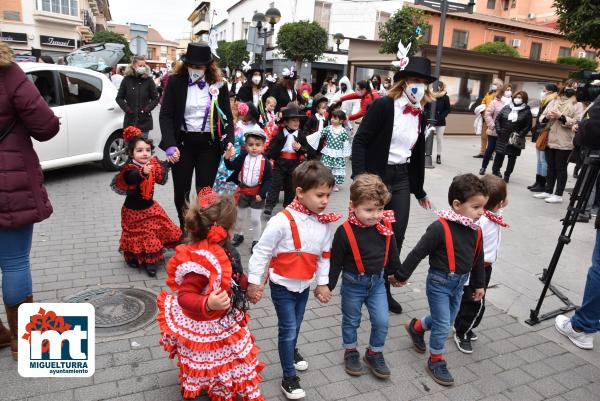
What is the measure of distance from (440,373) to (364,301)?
717mm

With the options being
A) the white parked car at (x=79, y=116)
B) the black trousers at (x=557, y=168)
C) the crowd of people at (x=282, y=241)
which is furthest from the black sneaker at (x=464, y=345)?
the white parked car at (x=79, y=116)

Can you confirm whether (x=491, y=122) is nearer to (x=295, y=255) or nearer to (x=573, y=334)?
(x=573, y=334)

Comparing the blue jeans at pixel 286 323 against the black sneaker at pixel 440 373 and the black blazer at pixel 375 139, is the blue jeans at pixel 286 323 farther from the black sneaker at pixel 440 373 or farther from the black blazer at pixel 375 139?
the black blazer at pixel 375 139

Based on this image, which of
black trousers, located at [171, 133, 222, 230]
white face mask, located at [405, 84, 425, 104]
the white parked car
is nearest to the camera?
white face mask, located at [405, 84, 425, 104]

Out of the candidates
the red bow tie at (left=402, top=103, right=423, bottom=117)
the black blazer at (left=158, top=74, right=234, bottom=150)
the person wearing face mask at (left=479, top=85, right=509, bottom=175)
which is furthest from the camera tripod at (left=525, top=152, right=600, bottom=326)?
the person wearing face mask at (left=479, top=85, right=509, bottom=175)

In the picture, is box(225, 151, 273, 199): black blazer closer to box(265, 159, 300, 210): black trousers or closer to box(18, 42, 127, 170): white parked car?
box(265, 159, 300, 210): black trousers

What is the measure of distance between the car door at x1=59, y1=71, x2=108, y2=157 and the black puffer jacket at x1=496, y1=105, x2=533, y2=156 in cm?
774

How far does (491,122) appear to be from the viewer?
10.6m

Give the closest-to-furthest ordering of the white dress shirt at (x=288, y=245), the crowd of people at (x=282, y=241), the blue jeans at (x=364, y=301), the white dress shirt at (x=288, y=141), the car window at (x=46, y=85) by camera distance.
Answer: the crowd of people at (x=282, y=241)
the white dress shirt at (x=288, y=245)
the blue jeans at (x=364, y=301)
the white dress shirt at (x=288, y=141)
the car window at (x=46, y=85)

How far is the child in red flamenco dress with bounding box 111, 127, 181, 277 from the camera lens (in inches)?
171

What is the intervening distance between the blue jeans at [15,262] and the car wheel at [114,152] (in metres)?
5.85

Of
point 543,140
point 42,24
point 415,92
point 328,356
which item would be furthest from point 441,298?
point 42,24

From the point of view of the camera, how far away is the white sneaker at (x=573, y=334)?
376cm

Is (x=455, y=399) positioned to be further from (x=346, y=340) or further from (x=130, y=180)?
(x=130, y=180)
